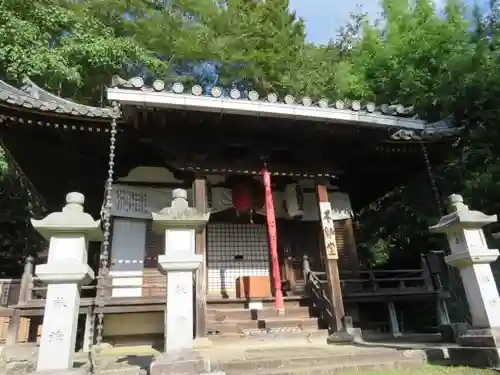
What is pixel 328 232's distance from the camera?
9516 millimetres

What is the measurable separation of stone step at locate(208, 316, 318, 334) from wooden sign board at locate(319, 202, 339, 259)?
5.56 ft

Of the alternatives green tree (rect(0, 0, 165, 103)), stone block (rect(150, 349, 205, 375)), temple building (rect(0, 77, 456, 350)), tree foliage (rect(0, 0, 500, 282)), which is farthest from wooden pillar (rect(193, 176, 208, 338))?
green tree (rect(0, 0, 165, 103))

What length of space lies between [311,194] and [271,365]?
705 cm

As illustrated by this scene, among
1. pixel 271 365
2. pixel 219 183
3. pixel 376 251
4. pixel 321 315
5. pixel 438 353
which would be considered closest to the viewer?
pixel 271 365

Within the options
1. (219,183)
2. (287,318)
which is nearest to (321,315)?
(287,318)

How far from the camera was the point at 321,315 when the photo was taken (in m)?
9.35

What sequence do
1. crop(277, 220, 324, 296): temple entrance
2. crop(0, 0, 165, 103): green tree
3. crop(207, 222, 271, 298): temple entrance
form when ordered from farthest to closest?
crop(0, 0, 165, 103): green tree < crop(277, 220, 324, 296): temple entrance < crop(207, 222, 271, 298): temple entrance

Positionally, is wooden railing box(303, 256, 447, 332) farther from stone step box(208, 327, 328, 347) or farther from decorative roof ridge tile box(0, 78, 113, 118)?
decorative roof ridge tile box(0, 78, 113, 118)

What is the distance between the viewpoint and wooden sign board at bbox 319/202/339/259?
9.31 m

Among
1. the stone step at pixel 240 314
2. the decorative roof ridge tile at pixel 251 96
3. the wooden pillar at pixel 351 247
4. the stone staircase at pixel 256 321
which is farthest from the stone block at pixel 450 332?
the decorative roof ridge tile at pixel 251 96

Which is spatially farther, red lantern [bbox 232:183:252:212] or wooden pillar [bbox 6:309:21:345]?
red lantern [bbox 232:183:252:212]

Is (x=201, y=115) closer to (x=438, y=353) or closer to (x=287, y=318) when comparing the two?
(x=287, y=318)

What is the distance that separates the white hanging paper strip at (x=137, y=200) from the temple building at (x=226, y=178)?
0.03m

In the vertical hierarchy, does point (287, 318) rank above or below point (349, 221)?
below
